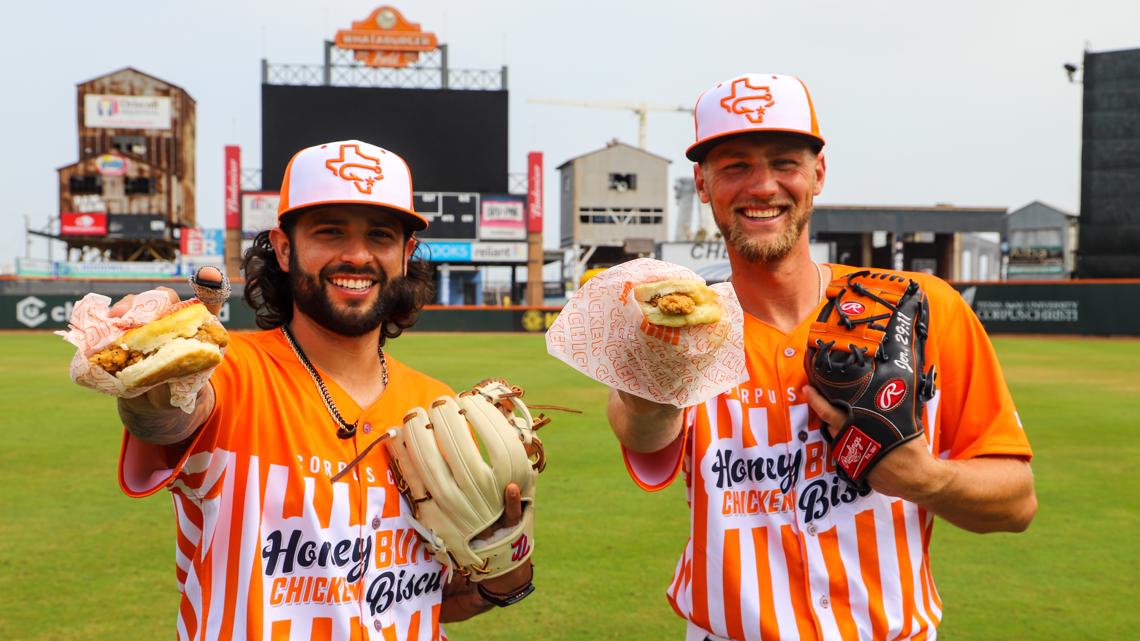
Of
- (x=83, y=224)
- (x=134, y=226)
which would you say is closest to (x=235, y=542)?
(x=134, y=226)

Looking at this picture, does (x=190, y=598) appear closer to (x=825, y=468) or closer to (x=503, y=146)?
(x=825, y=468)

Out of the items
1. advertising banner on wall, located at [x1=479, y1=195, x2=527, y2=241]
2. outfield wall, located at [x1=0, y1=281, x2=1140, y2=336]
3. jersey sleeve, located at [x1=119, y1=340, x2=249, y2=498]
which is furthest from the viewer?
advertising banner on wall, located at [x1=479, y1=195, x2=527, y2=241]

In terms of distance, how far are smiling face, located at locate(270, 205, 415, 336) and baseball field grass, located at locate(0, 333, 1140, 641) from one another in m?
2.52

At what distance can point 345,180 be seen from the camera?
257 cm

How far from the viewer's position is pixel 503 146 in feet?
158

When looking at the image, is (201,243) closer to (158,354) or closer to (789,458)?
(158,354)

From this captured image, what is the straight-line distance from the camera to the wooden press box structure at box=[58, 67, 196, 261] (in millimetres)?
57375

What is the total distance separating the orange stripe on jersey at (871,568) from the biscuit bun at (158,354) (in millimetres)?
1712

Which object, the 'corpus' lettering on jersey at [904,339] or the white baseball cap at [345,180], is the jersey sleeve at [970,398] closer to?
the 'corpus' lettering on jersey at [904,339]

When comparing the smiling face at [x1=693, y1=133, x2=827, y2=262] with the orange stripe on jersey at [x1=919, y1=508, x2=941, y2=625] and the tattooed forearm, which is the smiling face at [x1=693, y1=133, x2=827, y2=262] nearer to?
the orange stripe on jersey at [x1=919, y1=508, x2=941, y2=625]

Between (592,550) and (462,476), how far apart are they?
363cm

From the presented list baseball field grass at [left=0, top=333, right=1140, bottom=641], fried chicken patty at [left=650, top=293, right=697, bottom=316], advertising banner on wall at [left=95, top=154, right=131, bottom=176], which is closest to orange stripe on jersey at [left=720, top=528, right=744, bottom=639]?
fried chicken patty at [left=650, top=293, right=697, bottom=316]

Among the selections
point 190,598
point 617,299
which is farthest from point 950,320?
point 190,598

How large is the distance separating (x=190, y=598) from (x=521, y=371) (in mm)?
15288
